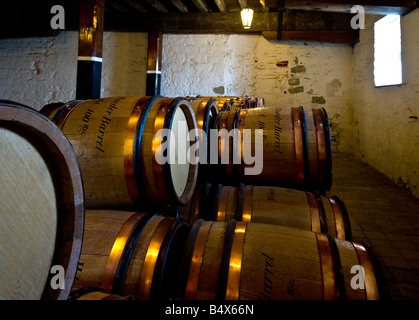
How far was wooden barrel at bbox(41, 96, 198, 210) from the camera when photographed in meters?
1.69

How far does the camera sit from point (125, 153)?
169cm

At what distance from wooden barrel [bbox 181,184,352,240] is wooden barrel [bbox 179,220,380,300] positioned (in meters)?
0.37

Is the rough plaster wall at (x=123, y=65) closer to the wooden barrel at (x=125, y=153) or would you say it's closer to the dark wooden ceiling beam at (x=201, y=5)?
the dark wooden ceiling beam at (x=201, y=5)

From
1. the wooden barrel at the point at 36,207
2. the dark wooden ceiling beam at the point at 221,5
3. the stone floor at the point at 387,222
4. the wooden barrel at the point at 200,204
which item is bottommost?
the stone floor at the point at 387,222

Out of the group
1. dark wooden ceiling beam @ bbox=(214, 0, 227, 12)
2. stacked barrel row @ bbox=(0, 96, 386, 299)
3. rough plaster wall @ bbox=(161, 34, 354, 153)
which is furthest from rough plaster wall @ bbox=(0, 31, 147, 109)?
stacked barrel row @ bbox=(0, 96, 386, 299)

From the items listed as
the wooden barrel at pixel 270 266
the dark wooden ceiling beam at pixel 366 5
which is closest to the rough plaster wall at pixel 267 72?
the dark wooden ceiling beam at pixel 366 5

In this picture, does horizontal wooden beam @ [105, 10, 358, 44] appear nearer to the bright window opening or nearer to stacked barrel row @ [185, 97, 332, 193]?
the bright window opening

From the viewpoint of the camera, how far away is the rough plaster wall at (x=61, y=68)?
8.57 m

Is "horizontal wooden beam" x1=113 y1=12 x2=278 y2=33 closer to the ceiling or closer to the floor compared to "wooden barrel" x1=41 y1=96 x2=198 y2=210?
closer to the ceiling

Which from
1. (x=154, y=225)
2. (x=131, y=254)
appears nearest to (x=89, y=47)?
(x=154, y=225)

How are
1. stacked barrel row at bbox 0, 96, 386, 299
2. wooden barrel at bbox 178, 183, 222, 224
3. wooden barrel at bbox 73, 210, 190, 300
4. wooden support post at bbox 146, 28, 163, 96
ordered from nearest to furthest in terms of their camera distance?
stacked barrel row at bbox 0, 96, 386, 299 < wooden barrel at bbox 73, 210, 190, 300 < wooden barrel at bbox 178, 183, 222, 224 < wooden support post at bbox 146, 28, 163, 96

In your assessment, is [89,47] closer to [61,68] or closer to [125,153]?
[61,68]

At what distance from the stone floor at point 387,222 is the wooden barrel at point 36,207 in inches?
49.8
